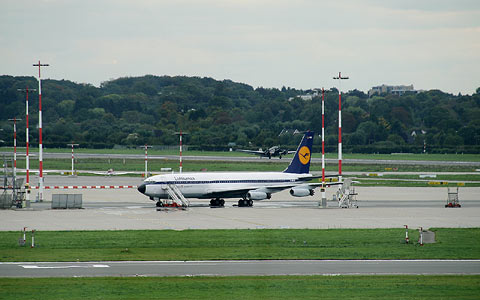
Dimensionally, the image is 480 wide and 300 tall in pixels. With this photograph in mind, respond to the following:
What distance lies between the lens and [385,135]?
187875 millimetres

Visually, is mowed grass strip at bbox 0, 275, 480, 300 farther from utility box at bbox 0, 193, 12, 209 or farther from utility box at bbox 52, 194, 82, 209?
utility box at bbox 0, 193, 12, 209

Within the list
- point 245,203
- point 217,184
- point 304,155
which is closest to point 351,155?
point 304,155

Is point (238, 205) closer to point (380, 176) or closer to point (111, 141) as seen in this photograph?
point (380, 176)

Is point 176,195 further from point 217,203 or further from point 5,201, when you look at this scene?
point 5,201

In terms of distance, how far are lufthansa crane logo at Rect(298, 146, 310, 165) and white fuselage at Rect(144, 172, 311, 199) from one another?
2220mm

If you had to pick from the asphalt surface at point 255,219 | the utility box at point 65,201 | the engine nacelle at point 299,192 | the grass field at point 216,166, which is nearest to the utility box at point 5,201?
the asphalt surface at point 255,219

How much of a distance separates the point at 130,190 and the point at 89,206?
1862 centimetres

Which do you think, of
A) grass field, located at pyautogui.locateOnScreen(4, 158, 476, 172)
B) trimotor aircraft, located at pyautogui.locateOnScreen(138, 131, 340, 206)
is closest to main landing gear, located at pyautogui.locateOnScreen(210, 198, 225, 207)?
trimotor aircraft, located at pyautogui.locateOnScreen(138, 131, 340, 206)

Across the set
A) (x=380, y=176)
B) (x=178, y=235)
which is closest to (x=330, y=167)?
(x=380, y=176)

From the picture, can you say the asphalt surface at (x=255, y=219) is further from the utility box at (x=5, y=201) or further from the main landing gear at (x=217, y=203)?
the utility box at (x=5, y=201)

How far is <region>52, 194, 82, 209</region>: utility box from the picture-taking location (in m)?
61.2

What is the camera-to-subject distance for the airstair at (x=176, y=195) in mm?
61375

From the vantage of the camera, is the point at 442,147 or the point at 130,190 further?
the point at 442,147

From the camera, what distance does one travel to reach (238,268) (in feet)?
108
